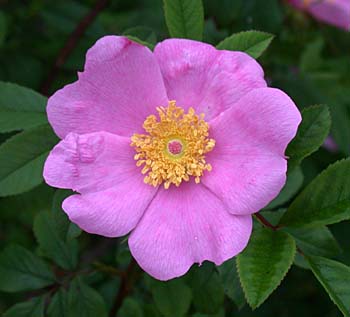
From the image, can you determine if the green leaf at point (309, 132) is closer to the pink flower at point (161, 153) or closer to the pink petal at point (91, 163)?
the pink flower at point (161, 153)

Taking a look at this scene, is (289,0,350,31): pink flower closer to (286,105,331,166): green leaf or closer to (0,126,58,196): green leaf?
(286,105,331,166): green leaf

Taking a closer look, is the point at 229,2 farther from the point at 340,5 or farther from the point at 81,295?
the point at 81,295

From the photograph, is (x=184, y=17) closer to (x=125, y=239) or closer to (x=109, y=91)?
(x=109, y=91)

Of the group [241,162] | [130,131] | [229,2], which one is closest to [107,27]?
[229,2]

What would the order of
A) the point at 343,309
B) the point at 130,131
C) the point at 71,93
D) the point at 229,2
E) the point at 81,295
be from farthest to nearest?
1. the point at 229,2
2. the point at 81,295
3. the point at 130,131
4. the point at 71,93
5. the point at 343,309

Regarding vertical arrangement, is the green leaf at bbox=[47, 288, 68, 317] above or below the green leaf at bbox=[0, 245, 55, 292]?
below

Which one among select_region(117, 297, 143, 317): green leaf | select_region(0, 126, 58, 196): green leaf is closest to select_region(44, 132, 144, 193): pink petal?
select_region(0, 126, 58, 196): green leaf

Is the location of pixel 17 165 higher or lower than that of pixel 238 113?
lower
